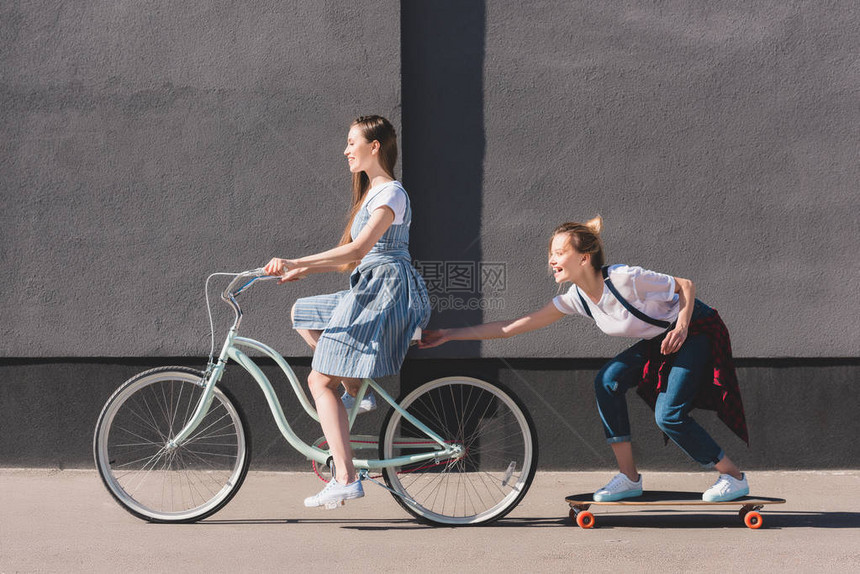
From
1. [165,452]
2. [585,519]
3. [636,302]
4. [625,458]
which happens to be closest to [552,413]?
[625,458]

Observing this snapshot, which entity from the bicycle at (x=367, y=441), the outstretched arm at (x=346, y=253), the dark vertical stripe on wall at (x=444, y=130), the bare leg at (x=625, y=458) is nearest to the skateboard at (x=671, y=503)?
the bare leg at (x=625, y=458)

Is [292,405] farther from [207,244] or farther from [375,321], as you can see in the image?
[375,321]

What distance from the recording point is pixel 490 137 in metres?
5.83

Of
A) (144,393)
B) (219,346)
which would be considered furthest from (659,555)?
(219,346)

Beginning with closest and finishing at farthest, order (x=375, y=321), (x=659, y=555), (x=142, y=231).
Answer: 1. (x=659, y=555)
2. (x=375, y=321)
3. (x=142, y=231)

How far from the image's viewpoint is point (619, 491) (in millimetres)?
4305

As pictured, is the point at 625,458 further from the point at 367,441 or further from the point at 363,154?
the point at 363,154

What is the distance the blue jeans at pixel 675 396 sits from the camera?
4.21 meters

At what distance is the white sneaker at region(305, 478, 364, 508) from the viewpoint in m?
4.01

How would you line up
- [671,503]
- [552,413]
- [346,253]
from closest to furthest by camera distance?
[346,253] < [671,503] < [552,413]

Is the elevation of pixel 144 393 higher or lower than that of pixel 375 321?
lower

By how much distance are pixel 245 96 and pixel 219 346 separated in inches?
65.1

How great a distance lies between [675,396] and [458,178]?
229cm

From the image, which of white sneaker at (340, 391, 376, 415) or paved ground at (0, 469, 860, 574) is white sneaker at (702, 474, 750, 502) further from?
white sneaker at (340, 391, 376, 415)
